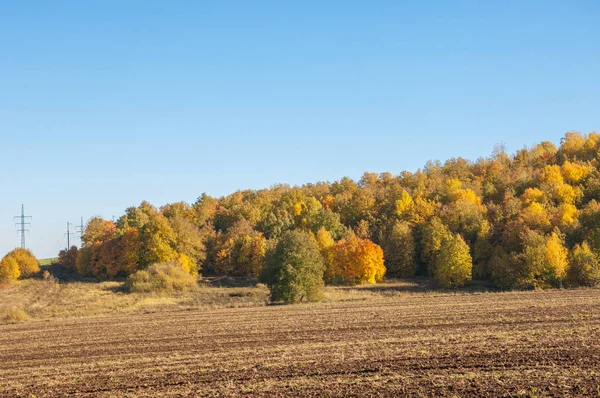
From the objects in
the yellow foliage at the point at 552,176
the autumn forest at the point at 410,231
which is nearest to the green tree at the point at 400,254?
the autumn forest at the point at 410,231

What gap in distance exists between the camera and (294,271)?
64.6 meters

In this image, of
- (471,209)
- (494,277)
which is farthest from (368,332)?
(471,209)

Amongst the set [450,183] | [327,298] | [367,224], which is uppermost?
[450,183]

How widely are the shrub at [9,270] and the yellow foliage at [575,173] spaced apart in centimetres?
11421

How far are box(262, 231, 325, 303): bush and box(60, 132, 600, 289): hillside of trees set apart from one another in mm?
562

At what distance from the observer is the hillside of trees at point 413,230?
85.0 metres

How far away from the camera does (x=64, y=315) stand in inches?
2410

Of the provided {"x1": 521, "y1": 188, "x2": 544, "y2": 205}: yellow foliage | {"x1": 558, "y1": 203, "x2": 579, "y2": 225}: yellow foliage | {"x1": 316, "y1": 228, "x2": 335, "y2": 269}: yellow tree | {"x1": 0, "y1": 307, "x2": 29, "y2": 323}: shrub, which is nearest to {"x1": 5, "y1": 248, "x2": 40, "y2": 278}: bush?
{"x1": 316, "y1": 228, "x2": 335, "y2": 269}: yellow tree

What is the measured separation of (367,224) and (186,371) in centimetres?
9994

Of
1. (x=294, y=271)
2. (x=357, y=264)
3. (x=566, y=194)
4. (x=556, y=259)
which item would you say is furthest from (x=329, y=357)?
(x=566, y=194)

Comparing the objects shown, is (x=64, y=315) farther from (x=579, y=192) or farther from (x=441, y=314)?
(x=579, y=192)

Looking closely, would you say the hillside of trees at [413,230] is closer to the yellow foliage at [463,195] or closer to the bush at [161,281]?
the yellow foliage at [463,195]

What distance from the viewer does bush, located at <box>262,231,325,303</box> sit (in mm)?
64812

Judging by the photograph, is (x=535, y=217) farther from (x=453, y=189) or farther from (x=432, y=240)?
(x=453, y=189)
